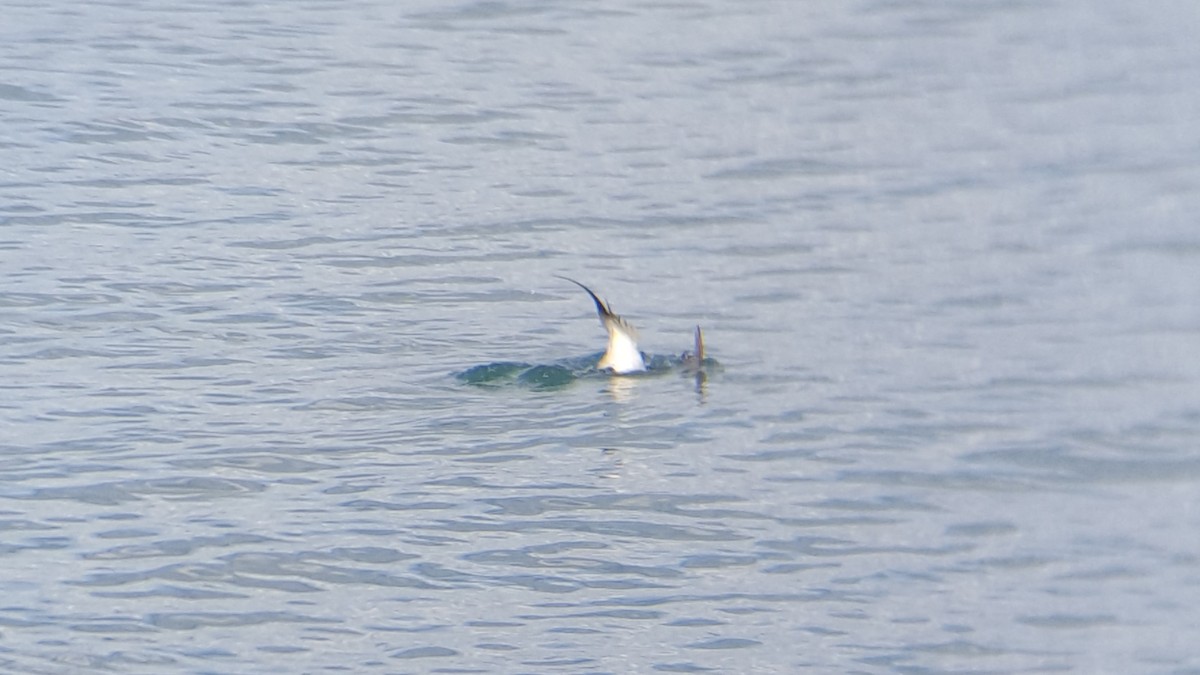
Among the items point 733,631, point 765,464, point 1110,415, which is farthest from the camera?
point 1110,415

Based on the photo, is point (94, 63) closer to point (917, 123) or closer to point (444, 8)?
point (444, 8)

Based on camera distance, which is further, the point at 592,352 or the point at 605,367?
the point at 592,352

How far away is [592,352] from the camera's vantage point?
8.55 meters

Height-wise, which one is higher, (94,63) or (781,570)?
(94,63)

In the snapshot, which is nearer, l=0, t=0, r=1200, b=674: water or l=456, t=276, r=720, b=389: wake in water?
l=0, t=0, r=1200, b=674: water

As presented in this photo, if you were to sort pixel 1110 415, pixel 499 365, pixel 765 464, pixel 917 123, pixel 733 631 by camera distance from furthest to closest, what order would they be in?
pixel 917 123, pixel 499 365, pixel 1110 415, pixel 765 464, pixel 733 631

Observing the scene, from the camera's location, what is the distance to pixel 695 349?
8.41 meters

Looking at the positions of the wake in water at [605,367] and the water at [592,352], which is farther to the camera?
the wake in water at [605,367]

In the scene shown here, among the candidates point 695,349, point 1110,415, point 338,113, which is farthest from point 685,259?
point 338,113

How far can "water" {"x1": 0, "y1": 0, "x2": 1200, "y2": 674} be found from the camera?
19.0 ft

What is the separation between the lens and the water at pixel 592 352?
579 centimetres

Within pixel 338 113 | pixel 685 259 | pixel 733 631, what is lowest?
pixel 733 631

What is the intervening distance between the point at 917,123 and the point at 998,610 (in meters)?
7.51

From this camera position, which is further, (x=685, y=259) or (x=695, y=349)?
(x=685, y=259)
